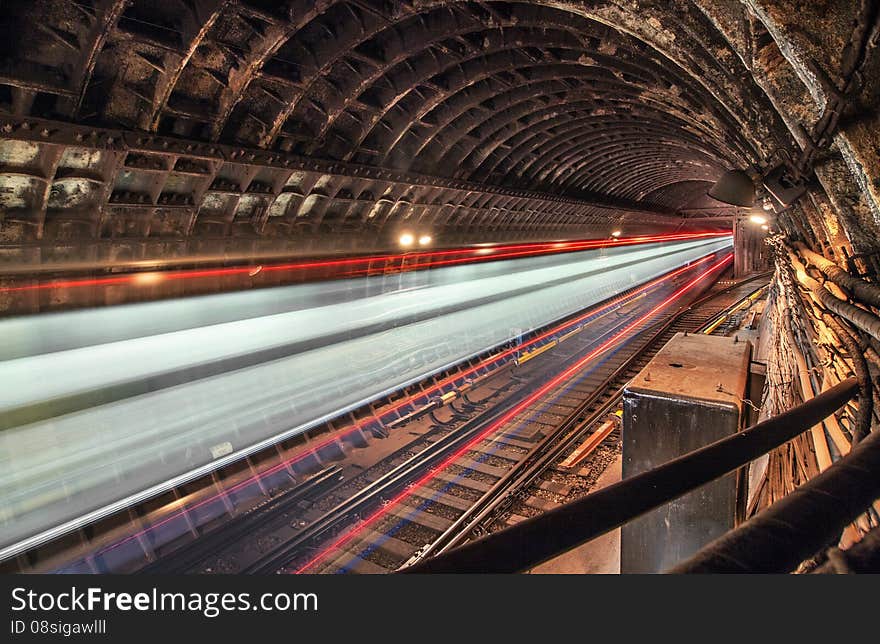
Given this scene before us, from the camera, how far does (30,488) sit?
5.74 meters

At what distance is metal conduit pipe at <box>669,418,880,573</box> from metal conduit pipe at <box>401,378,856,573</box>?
0.03 meters

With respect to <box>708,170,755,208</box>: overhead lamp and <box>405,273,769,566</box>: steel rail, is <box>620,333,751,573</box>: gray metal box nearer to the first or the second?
<box>405,273,769,566</box>: steel rail

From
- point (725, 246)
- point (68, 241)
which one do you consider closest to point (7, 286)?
point (68, 241)

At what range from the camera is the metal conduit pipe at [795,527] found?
0.96 m

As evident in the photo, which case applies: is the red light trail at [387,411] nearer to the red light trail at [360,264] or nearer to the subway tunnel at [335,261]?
the subway tunnel at [335,261]

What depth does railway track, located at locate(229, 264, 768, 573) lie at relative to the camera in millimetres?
6871

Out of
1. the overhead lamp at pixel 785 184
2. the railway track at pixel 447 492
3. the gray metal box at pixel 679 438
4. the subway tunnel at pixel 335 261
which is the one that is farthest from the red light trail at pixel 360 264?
the overhead lamp at pixel 785 184

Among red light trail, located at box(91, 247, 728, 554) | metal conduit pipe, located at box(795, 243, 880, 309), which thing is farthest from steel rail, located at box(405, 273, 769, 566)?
metal conduit pipe, located at box(795, 243, 880, 309)

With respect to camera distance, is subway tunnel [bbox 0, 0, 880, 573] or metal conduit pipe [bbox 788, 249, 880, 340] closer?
metal conduit pipe [bbox 788, 249, 880, 340]

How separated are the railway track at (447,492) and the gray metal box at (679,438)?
3.61 m

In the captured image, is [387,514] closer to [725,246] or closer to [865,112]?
[865,112]

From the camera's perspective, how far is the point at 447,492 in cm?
824

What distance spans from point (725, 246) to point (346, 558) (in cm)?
5094

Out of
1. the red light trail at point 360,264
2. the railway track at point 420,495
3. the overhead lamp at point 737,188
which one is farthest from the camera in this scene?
the red light trail at point 360,264
